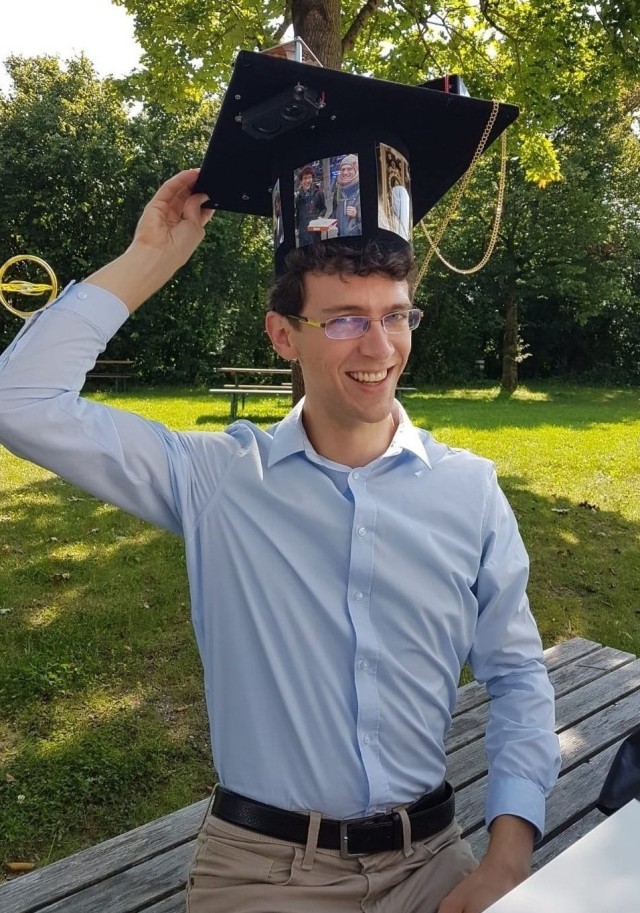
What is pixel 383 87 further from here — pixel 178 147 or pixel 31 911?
pixel 178 147

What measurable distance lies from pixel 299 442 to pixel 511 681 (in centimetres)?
75

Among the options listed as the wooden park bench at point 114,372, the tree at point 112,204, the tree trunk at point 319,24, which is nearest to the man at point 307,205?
the tree trunk at point 319,24

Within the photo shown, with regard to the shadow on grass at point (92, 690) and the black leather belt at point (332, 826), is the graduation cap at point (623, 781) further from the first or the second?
the shadow on grass at point (92, 690)

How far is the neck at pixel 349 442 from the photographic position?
1.88 m

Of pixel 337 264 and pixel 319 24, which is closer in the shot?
pixel 337 264

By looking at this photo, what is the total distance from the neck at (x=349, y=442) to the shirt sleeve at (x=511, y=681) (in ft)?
1.00

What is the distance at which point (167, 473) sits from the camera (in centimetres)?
178

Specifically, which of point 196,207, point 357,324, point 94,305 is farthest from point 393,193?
point 94,305

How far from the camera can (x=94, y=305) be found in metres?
1.75

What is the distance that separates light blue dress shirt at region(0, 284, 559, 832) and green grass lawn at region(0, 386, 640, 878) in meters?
1.85

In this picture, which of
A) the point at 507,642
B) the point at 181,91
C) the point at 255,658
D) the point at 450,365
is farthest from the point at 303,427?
the point at 450,365

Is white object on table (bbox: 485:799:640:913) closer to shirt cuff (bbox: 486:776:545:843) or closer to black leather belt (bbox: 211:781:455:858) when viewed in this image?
shirt cuff (bbox: 486:776:545:843)

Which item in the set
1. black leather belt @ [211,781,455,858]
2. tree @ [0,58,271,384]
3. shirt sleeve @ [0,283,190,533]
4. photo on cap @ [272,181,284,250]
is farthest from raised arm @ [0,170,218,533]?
tree @ [0,58,271,384]

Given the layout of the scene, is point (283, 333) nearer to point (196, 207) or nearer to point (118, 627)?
point (196, 207)
